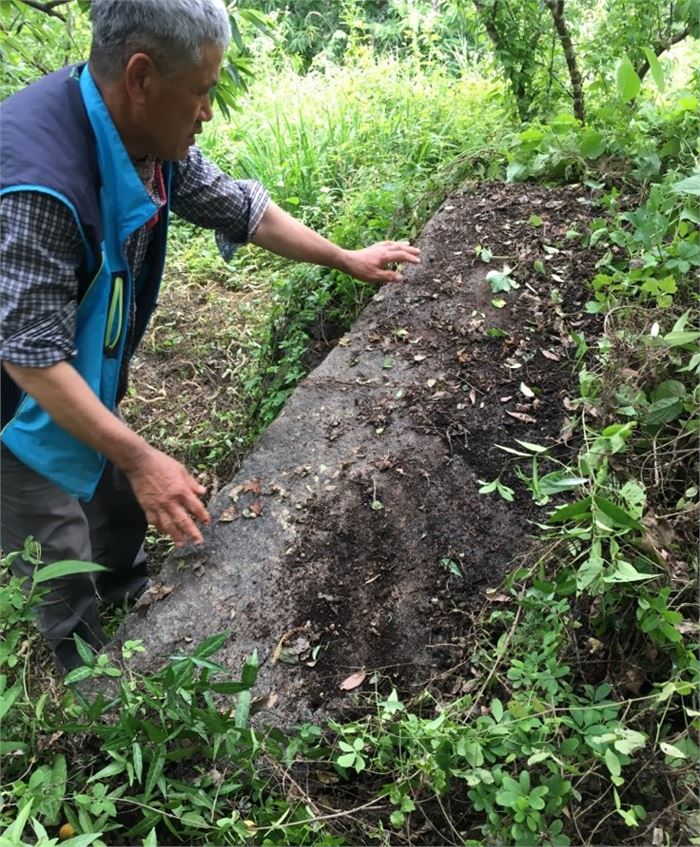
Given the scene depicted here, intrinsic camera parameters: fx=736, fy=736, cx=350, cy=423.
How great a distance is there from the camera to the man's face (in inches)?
69.7

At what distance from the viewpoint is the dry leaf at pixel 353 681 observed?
6.08 feet

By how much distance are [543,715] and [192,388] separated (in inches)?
108

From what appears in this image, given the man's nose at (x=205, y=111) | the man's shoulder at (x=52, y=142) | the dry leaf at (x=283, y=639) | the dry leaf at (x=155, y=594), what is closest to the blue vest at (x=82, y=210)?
the man's shoulder at (x=52, y=142)

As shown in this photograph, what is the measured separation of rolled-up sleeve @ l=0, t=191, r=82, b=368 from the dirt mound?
0.76 meters

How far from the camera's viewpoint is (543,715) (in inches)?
61.1

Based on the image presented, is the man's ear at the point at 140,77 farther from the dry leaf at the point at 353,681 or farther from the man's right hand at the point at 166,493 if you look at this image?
the dry leaf at the point at 353,681

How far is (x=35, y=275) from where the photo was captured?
68.1 inches

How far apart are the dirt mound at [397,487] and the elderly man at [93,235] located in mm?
279

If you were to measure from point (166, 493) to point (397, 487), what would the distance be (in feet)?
2.27

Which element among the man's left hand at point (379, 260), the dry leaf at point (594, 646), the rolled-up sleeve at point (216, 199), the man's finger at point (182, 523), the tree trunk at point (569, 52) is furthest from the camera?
the tree trunk at point (569, 52)

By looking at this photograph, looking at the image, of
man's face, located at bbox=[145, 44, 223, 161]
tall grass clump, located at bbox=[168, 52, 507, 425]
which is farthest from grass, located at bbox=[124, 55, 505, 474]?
man's face, located at bbox=[145, 44, 223, 161]

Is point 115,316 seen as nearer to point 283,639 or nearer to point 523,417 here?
point 283,639

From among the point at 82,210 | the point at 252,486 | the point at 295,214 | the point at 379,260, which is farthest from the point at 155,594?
the point at 295,214

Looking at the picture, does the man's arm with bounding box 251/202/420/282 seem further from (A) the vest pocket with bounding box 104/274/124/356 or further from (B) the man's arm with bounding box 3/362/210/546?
(B) the man's arm with bounding box 3/362/210/546
